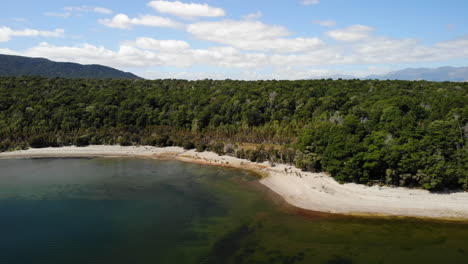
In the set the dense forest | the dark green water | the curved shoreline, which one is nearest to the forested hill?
the dense forest

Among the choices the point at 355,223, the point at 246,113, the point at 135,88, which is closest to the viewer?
the point at 355,223

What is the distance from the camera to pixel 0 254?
25.2 m

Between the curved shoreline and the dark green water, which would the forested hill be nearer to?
the dark green water

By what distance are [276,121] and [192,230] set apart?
43.2 m

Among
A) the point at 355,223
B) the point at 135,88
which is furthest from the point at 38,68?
the point at 355,223

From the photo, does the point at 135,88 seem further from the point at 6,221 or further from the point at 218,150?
the point at 6,221

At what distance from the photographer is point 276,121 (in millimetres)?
68125

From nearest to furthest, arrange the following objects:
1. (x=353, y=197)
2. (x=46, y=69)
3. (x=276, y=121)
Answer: (x=353, y=197)
(x=276, y=121)
(x=46, y=69)

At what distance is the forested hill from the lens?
135988 millimetres

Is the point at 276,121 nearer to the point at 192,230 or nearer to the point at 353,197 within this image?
the point at 353,197

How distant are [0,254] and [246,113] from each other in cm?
5368

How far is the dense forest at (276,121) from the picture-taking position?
118ft

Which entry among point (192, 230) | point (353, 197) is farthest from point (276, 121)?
Result: point (192, 230)

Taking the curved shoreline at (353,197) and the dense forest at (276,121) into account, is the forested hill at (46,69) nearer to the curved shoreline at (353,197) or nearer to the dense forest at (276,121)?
the dense forest at (276,121)
